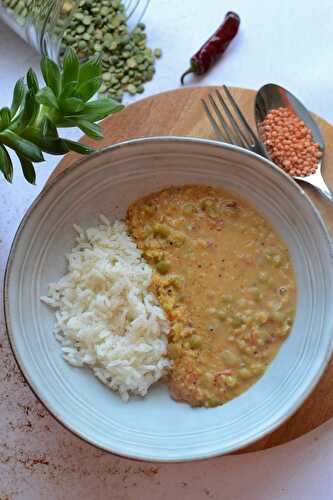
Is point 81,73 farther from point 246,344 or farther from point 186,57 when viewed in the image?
point 246,344

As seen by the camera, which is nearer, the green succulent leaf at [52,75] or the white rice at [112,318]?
the green succulent leaf at [52,75]

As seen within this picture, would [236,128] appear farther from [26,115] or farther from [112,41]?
[26,115]

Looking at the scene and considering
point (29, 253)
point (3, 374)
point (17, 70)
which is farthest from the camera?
point (17, 70)

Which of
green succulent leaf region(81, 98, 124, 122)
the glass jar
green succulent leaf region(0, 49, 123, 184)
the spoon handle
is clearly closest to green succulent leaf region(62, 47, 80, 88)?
green succulent leaf region(0, 49, 123, 184)

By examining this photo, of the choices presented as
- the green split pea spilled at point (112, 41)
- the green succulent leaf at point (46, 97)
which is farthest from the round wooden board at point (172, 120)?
the green succulent leaf at point (46, 97)

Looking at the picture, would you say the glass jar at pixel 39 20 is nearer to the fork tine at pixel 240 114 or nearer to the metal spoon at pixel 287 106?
the fork tine at pixel 240 114

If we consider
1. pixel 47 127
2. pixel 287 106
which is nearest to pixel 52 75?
pixel 47 127

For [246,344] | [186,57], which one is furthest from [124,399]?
[186,57]
